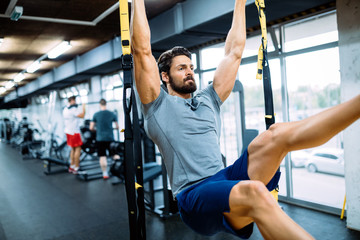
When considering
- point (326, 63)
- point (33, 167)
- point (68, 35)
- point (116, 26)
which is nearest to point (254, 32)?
point (326, 63)

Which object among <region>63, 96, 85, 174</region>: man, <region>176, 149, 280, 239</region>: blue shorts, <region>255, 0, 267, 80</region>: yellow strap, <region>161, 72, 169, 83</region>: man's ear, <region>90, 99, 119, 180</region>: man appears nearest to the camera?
<region>176, 149, 280, 239</region>: blue shorts

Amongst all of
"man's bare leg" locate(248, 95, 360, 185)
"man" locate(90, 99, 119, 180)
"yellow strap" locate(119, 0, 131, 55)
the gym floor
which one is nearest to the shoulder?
"yellow strap" locate(119, 0, 131, 55)

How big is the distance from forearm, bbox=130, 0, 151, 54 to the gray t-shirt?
0.27 meters

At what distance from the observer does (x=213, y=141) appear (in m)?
1.73

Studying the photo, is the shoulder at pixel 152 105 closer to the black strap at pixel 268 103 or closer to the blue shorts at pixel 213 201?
the blue shorts at pixel 213 201

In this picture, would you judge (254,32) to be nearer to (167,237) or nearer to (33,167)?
(167,237)

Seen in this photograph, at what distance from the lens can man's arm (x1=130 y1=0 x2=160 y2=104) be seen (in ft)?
4.96

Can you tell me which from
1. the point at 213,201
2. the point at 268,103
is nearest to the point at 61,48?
the point at 268,103

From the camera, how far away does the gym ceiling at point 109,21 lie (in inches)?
142

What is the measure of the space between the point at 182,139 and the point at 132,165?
0.39 metres

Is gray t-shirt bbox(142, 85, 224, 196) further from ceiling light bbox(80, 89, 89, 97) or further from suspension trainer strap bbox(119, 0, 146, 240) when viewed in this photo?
ceiling light bbox(80, 89, 89, 97)

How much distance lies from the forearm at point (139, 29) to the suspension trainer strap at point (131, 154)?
0.41 ft

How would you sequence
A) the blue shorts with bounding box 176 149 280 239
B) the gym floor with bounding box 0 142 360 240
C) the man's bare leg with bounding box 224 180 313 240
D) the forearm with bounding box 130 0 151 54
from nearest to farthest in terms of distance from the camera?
the man's bare leg with bounding box 224 180 313 240, the blue shorts with bounding box 176 149 280 239, the forearm with bounding box 130 0 151 54, the gym floor with bounding box 0 142 360 240

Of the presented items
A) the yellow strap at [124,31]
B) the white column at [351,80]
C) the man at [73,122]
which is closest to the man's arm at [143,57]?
the yellow strap at [124,31]
